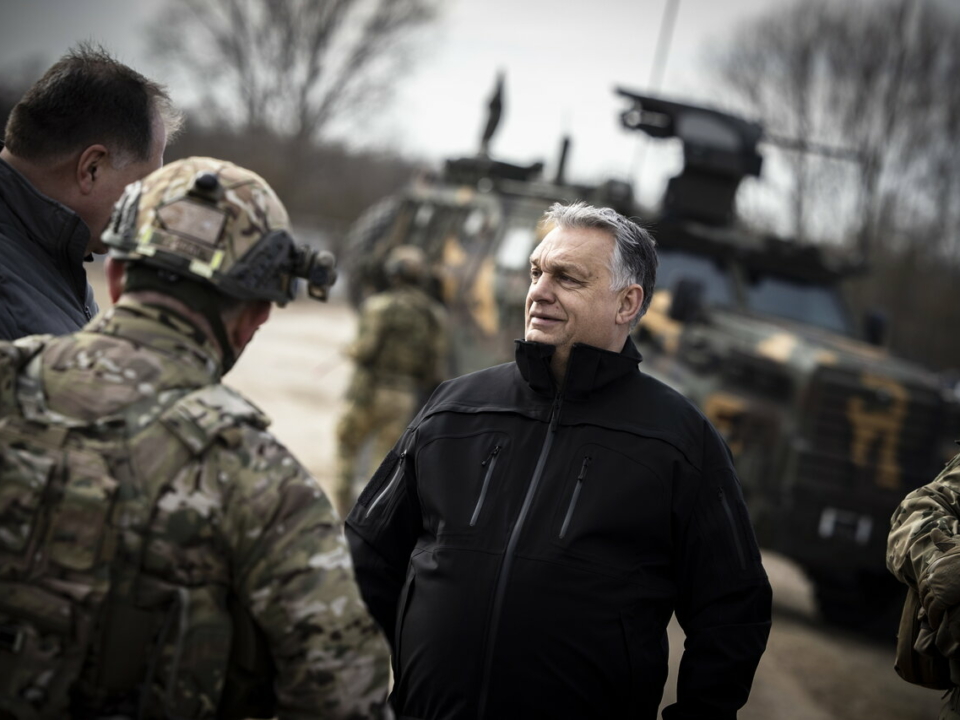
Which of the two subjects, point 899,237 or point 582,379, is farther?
point 899,237

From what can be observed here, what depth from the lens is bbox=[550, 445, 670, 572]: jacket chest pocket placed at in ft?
8.16

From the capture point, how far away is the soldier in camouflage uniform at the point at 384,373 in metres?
7.63

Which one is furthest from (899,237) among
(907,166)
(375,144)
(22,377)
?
(375,144)

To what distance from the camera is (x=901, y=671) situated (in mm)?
2922

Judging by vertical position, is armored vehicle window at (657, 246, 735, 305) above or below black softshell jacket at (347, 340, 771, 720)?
above

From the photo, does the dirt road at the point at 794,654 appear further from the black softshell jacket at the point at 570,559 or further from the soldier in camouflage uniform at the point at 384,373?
the black softshell jacket at the point at 570,559

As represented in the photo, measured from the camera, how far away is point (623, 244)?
2.82 meters

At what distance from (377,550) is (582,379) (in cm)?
63

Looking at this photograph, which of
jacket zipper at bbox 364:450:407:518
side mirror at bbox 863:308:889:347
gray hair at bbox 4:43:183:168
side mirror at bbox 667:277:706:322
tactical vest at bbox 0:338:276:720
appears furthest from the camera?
side mirror at bbox 863:308:889:347

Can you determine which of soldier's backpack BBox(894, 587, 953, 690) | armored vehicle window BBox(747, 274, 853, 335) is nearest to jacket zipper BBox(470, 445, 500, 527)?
soldier's backpack BBox(894, 587, 953, 690)

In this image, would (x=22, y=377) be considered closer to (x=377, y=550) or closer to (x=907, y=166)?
(x=377, y=550)

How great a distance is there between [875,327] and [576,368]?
22.1 ft

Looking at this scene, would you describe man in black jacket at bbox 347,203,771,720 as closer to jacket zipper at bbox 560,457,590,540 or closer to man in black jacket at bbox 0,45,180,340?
jacket zipper at bbox 560,457,590,540

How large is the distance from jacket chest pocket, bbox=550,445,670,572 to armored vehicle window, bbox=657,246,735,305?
5.87 m
